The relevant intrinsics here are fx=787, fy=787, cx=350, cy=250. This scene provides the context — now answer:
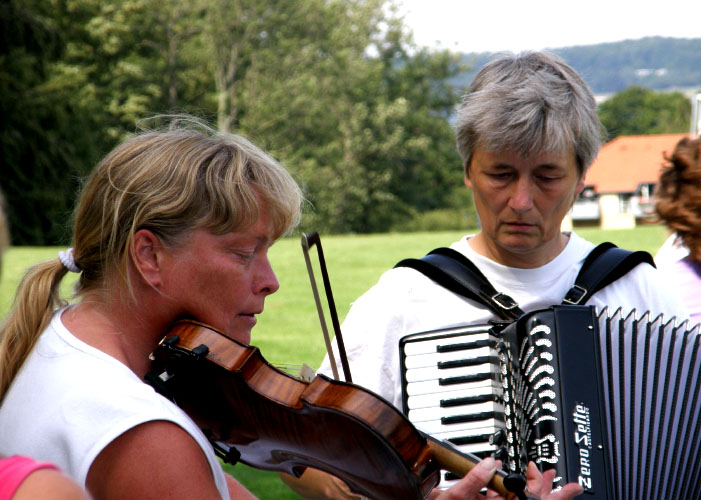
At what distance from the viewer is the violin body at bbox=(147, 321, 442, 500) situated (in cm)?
186

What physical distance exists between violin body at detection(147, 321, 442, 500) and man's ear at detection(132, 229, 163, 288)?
0.14 metres

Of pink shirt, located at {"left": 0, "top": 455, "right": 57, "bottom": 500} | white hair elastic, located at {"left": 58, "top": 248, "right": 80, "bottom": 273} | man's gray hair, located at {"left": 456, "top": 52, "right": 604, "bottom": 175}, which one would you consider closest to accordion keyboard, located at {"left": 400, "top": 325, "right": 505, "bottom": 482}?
Answer: man's gray hair, located at {"left": 456, "top": 52, "right": 604, "bottom": 175}

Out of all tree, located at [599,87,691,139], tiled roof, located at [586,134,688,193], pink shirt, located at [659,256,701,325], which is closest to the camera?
pink shirt, located at [659,256,701,325]

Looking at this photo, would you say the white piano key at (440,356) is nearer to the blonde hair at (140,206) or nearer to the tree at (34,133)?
the blonde hair at (140,206)

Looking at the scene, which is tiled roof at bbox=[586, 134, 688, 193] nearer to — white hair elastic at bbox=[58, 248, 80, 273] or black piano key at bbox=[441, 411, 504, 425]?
black piano key at bbox=[441, 411, 504, 425]

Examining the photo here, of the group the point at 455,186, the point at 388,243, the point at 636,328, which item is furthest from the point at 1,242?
the point at 455,186

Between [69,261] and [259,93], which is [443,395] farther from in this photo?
[259,93]

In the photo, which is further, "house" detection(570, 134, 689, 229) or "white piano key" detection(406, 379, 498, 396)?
"house" detection(570, 134, 689, 229)

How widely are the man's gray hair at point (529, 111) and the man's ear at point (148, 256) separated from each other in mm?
1226

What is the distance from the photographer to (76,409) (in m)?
1.63

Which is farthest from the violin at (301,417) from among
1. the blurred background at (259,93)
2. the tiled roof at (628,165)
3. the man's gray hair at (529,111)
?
the tiled roof at (628,165)

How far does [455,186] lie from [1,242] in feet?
157

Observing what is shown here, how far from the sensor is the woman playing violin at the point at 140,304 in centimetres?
161

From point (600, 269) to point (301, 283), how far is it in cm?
1525
